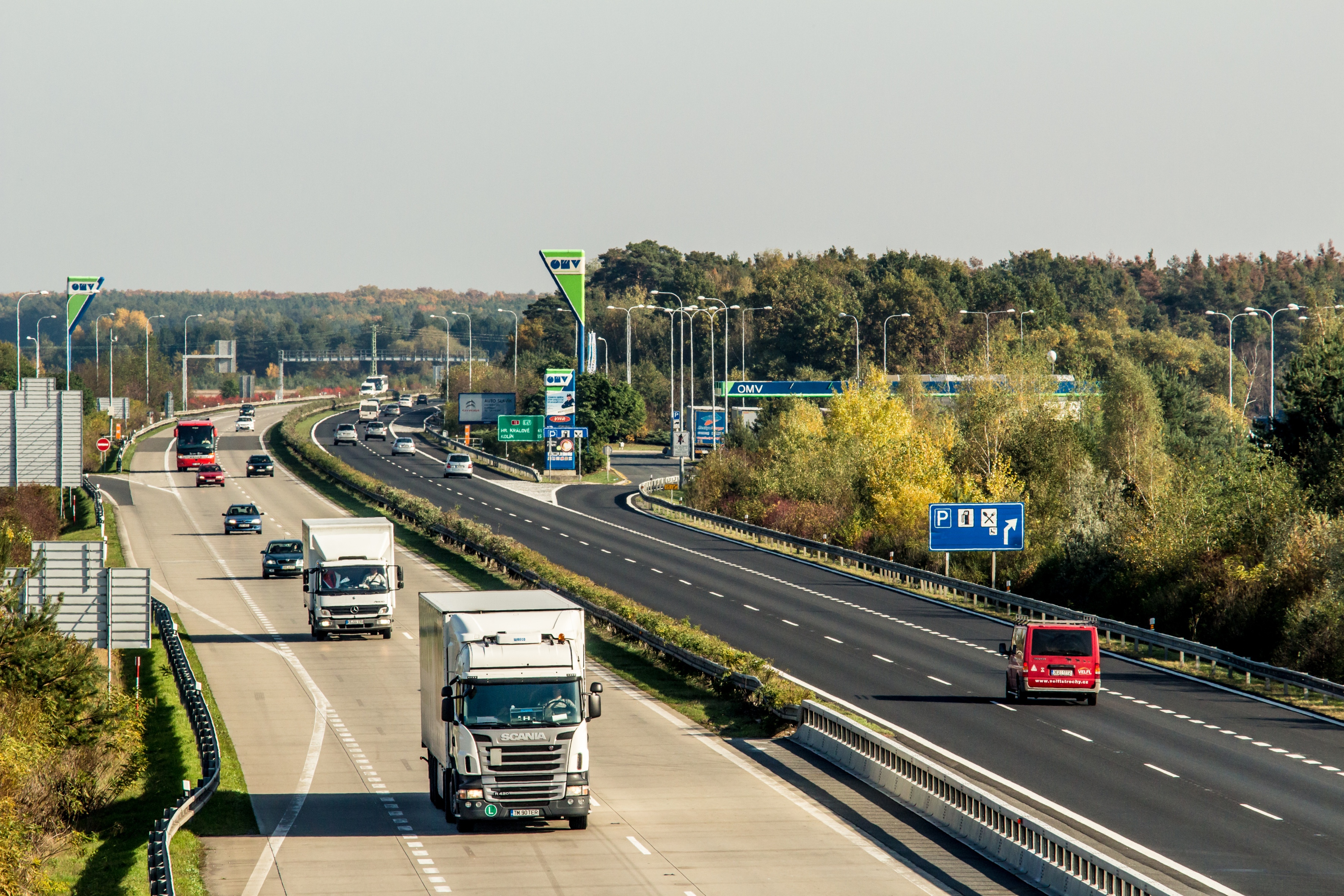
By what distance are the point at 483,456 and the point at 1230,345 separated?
175 ft

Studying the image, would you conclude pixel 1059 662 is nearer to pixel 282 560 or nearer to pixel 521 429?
pixel 282 560

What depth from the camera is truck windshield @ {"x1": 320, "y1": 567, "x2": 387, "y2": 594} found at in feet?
139

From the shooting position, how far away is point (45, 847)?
2434 cm

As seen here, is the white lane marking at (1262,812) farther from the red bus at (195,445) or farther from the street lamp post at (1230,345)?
the red bus at (195,445)

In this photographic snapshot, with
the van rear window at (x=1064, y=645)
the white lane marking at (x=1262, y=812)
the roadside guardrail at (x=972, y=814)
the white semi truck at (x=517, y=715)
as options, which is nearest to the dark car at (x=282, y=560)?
the van rear window at (x=1064, y=645)

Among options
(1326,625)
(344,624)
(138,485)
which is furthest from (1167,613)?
(138,485)

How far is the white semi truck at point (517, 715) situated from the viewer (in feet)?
68.0

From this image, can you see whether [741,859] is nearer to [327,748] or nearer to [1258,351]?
[327,748]

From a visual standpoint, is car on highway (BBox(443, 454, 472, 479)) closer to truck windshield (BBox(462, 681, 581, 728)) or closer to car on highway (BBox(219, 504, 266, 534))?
car on highway (BBox(219, 504, 266, 534))

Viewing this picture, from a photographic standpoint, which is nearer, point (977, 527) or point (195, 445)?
point (977, 527)

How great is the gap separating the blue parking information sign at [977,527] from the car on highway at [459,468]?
48522mm

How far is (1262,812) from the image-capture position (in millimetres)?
23516

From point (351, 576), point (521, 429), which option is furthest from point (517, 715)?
point (521, 429)

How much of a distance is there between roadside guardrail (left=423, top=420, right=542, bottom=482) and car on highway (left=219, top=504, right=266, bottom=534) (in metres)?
28.4
